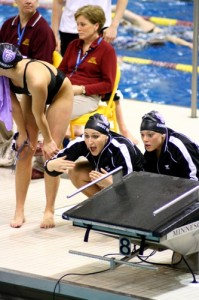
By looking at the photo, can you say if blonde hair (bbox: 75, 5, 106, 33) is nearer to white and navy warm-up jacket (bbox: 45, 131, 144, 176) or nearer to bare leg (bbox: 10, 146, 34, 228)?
bare leg (bbox: 10, 146, 34, 228)

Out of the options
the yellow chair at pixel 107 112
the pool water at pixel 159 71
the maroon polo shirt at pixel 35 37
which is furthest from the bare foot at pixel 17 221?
the pool water at pixel 159 71

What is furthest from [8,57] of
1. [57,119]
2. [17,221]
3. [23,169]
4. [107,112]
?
[107,112]

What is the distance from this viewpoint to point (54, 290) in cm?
456

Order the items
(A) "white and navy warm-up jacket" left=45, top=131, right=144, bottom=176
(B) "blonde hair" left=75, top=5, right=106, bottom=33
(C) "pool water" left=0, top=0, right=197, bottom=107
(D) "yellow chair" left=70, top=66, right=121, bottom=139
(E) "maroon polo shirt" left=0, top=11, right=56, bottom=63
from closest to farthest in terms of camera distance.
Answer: (A) "white and navy warm-up jacket" left=45, top=131, right=144, bottom=176 < (B) "blonde hair" left=75, top=5, right=106, bottom=33 < (E) "maroon polo shirt" left=0, top=11, right=56, bottom=63 < (D) "yellow chair" left=70, top=66, right=121, bottom=139 < (C) "pool water" left=0, top=0, right=197, bottom=107

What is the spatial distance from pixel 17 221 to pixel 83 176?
0.47 meters

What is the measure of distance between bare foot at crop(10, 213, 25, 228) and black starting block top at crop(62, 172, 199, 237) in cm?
91

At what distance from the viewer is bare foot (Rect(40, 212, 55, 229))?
5363 mm

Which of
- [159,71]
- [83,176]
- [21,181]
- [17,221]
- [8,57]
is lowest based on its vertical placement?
[159,71]

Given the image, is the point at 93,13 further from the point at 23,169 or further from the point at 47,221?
the point at 47,221

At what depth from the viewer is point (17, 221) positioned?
541 cm

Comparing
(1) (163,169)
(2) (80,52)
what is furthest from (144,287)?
(2) (80,52)

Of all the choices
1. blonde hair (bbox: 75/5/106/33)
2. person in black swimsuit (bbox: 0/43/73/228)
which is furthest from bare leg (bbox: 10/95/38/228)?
blonde hair (bbox: 75/5/106/33)

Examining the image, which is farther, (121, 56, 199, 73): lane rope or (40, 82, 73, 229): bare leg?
(121, 56, 199, 73): lane rope

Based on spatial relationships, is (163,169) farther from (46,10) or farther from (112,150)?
(46,10)
